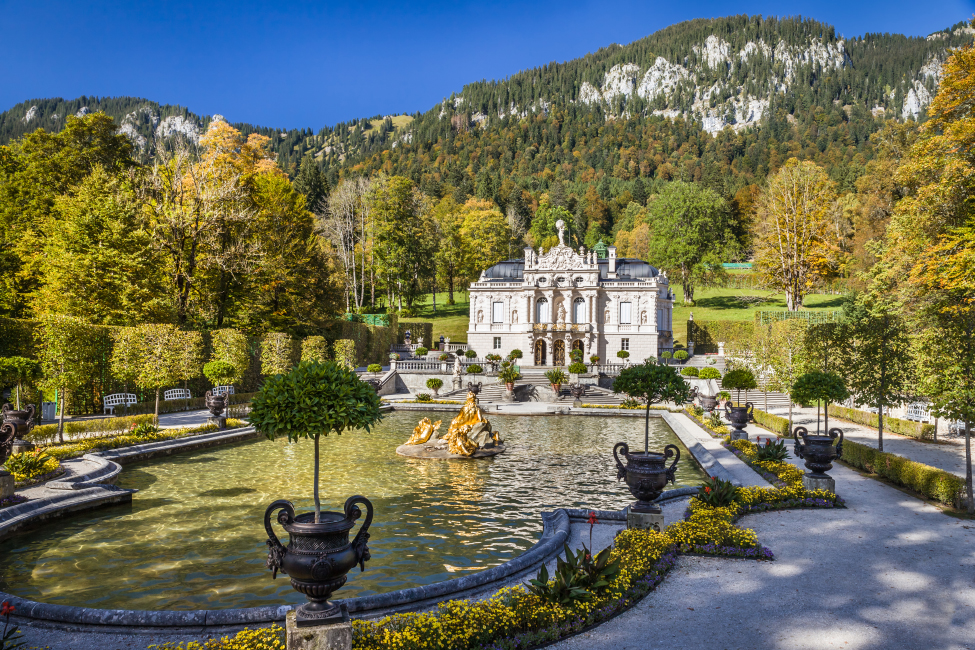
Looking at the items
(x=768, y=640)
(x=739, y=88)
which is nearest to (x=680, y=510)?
(x=768, y=640)

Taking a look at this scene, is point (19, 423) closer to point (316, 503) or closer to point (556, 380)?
point (316, 503)

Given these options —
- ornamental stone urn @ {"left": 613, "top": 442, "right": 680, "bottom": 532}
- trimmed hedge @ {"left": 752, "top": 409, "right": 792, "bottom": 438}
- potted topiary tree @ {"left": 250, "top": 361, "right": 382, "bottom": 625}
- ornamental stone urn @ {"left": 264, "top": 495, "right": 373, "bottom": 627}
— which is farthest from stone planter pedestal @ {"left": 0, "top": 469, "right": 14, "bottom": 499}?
trimmed hedge @ {"left": 752, "top": 409, "right": 792, "bottom": 438}

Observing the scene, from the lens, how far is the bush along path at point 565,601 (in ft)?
21.4

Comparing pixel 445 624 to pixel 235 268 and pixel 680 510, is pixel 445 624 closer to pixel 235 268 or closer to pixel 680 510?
pixel 680 510

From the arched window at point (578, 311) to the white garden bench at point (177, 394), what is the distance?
33118 mm

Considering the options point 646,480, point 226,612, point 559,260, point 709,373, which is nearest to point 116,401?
point 226,612

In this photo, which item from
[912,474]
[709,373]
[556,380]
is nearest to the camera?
[912,474]

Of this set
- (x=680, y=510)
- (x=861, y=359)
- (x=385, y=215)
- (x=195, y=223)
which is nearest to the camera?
(x=680, y=510)

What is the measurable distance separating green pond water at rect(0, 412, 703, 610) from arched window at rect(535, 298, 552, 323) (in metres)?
31.6

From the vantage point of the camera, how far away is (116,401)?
26219 millimetres

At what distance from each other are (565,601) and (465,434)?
12769mm

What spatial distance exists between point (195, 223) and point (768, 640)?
3557cm

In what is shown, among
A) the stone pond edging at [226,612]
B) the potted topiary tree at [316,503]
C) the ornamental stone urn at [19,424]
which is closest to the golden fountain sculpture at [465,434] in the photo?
the stone pond edging at [226,612]

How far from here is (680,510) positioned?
12883 millimetres
